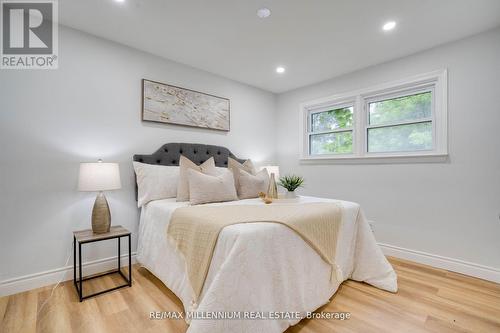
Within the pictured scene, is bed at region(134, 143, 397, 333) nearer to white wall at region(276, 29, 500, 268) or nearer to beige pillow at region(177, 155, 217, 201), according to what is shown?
beige pillow at region(177, 155, 217, 201)

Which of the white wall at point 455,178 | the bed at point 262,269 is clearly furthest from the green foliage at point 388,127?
the bed at point 262,269

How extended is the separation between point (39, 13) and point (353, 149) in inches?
147

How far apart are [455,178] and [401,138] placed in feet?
2.37

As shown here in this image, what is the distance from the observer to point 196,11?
2.10m

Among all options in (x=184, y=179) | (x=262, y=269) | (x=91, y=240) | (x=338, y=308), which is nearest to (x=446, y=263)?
(x=338, y=308)

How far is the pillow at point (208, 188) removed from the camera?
7.61 feet

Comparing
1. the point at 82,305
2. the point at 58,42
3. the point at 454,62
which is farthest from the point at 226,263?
the point at 454,62

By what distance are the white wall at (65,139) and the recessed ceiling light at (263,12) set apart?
1.40 meters

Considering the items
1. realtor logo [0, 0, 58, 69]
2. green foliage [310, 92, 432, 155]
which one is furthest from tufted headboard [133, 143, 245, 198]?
green foliage [310, 92, 432, 155]

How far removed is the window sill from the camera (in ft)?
8.80

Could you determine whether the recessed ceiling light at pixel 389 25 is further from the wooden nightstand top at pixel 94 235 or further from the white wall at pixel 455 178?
the wooden nightstand top at pixel 94 235

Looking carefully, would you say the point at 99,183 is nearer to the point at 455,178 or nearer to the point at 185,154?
the point at 185,154

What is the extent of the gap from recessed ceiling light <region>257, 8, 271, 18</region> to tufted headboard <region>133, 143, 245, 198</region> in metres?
1.68

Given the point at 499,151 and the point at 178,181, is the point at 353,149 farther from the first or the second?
the point at 178,181
